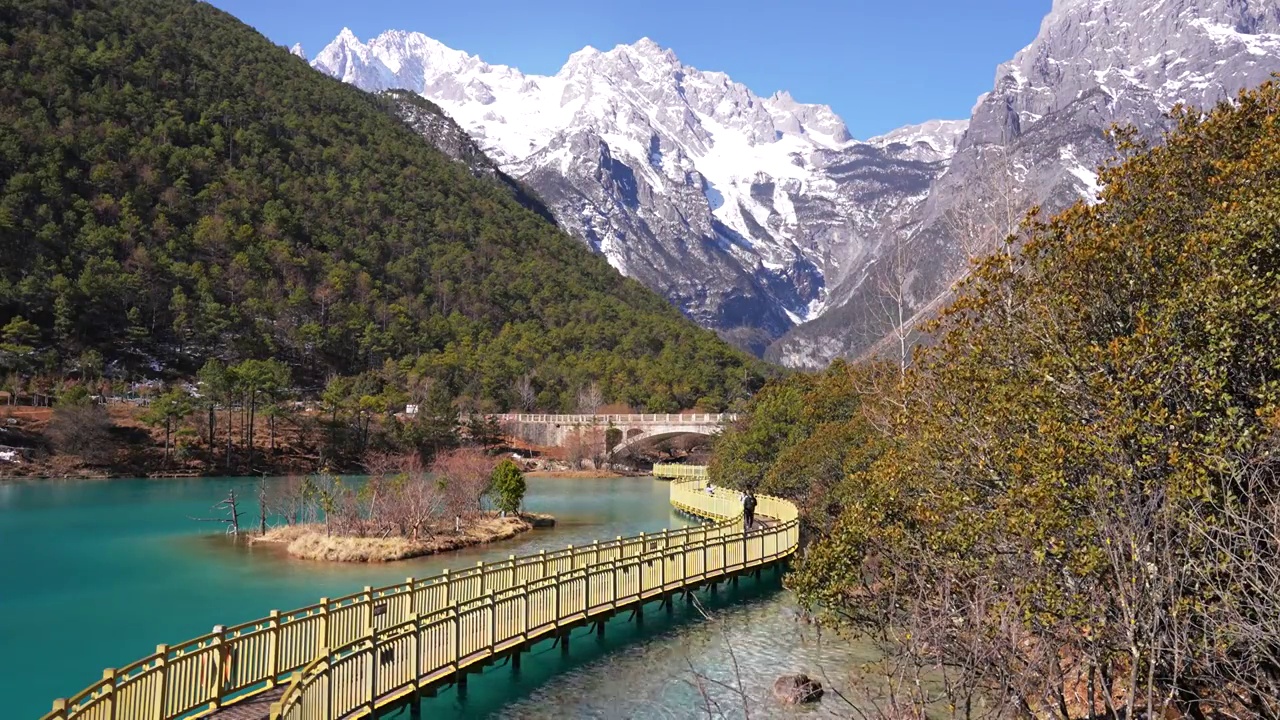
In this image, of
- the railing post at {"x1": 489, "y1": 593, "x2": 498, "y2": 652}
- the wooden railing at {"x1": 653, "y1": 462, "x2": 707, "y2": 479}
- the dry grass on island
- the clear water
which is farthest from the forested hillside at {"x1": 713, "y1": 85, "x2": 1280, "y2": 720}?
the wooden railing at {"x1": 653, "y1": 462, "x2": 707, "y2": 479}

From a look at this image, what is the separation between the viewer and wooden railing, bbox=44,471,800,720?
35.7ft

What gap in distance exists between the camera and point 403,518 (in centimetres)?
3319

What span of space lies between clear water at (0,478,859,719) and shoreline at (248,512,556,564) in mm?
720

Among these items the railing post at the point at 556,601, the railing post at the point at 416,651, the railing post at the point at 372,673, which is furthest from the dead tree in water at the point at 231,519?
the railing post at the point at 372,673

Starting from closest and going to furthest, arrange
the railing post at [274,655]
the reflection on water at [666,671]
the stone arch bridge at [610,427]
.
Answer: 1. the railing post at [274,655]
2. the reflection on water at [666,671]
3. the stone arch bridge at [610,427]

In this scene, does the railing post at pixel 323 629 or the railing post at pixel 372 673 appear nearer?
the railing post at pixel 372 673

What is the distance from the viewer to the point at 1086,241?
1093 centimetres

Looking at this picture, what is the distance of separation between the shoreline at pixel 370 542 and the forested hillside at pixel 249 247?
181 feet

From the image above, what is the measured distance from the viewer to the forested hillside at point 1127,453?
8.77m

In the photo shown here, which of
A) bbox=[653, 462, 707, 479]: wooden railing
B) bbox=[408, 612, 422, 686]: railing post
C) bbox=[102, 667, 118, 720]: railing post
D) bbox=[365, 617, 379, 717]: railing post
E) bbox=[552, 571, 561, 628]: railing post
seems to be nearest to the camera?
bbox=[102, 667, 118, 720]: railing post

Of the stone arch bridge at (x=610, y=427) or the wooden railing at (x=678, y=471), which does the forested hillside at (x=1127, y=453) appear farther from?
the stone arch bridge at (x=610, y=427)

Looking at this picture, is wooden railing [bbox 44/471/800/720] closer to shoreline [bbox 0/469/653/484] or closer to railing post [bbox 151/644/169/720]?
railing post [bbox 151/644/169/720]

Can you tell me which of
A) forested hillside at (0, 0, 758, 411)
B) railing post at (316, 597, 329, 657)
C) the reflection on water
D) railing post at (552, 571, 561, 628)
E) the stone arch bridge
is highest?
forested hillside at (0, 0, 758, 411)

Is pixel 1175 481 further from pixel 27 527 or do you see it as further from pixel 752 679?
pixel 27 527
